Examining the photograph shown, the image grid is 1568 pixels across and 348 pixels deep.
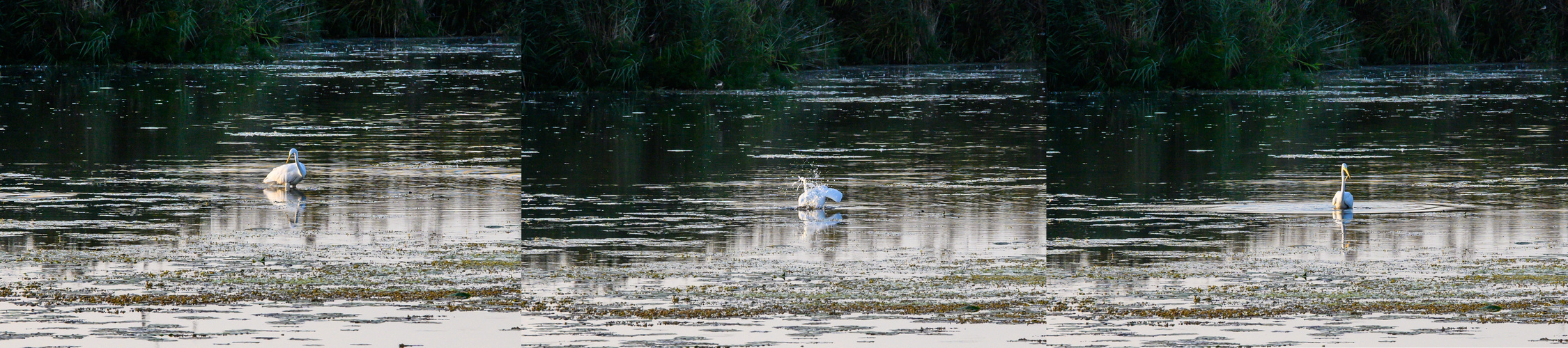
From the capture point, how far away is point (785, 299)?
10.1 metres

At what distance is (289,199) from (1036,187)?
5698 millimetres

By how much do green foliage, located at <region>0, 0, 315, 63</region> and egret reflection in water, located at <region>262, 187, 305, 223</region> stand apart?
2090 centimetres

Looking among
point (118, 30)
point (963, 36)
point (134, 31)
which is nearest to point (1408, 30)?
point (963, 36)

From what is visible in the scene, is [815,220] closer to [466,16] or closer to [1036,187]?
[1036,187]

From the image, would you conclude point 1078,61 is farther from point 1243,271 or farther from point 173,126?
point 1243,271

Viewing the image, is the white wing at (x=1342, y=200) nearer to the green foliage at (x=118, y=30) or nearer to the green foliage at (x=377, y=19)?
the green foliage at (x=118, y=30)

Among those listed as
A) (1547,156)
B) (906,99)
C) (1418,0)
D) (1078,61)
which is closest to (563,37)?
(906,99)

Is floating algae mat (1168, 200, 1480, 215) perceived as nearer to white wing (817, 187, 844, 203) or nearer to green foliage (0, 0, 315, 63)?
white wing (817, 187, 844, 203)

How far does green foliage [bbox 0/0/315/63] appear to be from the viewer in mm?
35062

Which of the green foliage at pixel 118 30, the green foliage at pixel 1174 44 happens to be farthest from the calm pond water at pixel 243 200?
the green foliage at pixel 1174 44

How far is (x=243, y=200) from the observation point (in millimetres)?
14773

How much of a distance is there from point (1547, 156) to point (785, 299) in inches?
452

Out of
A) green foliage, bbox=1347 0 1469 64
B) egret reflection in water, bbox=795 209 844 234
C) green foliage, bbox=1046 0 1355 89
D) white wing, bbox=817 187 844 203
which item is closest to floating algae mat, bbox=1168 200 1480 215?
white wing, bbox=817 187 844 203

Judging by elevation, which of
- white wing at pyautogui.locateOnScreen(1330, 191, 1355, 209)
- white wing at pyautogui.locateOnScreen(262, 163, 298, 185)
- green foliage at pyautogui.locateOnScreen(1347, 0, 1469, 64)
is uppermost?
green foliage at pyautogui.locateOnScreen(1347, 0, 1469, 64)
